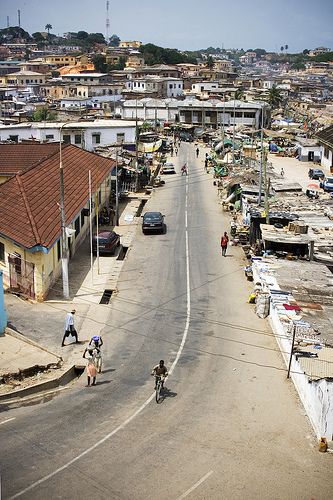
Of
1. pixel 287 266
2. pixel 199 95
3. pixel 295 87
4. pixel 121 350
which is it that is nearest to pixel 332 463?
pixel 121 350

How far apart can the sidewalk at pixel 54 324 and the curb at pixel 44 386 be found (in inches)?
4.4

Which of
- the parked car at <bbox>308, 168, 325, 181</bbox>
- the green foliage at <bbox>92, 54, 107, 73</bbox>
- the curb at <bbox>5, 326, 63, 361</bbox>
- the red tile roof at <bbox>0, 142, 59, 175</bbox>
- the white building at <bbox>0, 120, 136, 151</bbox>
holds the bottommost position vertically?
the parked car at <bbox>308, 168, 325, 181</bbox>

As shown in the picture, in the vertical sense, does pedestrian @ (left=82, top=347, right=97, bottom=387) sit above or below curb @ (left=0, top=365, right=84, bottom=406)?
above

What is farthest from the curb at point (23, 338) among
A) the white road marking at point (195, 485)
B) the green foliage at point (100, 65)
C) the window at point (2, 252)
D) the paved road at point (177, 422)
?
the green foliage at point (100, 65)

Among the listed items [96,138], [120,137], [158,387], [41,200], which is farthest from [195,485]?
[120,137]

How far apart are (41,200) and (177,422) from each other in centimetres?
1641

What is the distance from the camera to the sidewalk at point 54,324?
19422 millimetres

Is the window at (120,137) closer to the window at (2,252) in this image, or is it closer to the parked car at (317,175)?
the parked car at (317,175)

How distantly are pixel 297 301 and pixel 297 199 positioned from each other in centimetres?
2021

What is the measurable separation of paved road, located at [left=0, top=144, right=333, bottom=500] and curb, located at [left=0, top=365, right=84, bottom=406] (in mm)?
498

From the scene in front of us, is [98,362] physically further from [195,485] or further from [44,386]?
[195,485]

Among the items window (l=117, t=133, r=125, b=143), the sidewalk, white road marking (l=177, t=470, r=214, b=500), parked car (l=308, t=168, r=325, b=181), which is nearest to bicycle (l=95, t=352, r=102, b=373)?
the sidewalk

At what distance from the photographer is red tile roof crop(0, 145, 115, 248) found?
2614 cm

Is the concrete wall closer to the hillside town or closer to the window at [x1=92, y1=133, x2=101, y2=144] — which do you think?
the hillside town
